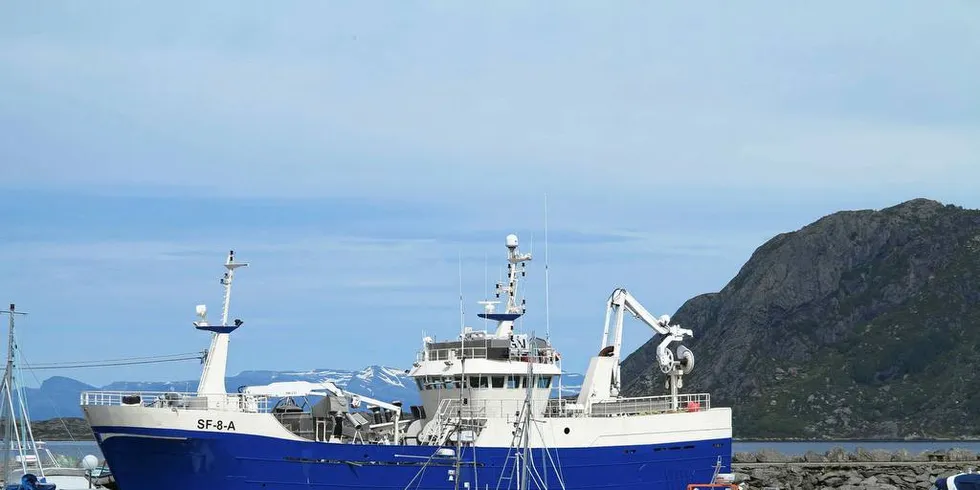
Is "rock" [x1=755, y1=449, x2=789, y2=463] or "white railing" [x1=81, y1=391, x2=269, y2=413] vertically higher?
"white railing" [x1=81, y1=391, x2=269, y2=413]

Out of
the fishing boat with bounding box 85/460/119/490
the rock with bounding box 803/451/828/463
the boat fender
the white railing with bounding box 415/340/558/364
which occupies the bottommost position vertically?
the fishing boat with bounding box 85/460/119/490

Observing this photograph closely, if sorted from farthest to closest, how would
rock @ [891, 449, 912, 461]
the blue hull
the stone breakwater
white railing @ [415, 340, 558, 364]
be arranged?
rock @ [891, 449, 912, 461], the stone breakwater, white railing @ [415, 340, 558, 364], the blue hull

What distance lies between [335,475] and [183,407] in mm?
4679

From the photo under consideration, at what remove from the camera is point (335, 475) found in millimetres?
40375

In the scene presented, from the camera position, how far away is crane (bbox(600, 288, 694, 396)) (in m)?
48.4

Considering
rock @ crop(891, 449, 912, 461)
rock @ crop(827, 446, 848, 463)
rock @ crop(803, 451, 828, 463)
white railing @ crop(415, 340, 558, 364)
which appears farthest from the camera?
rock @ crop(803, 451, 828, 463)

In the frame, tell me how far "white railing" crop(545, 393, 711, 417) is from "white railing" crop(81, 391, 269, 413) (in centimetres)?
964

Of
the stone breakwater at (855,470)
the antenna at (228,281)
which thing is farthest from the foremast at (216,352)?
the stone breakwater at (855,470)

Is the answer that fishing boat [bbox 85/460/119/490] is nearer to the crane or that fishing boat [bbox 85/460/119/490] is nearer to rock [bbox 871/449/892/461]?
the crane

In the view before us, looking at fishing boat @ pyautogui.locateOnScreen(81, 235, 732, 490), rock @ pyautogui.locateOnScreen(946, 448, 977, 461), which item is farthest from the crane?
rock @ pyautogui.locateOnScreen(946, 448, 977, 461)

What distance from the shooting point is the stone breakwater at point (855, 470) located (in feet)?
198

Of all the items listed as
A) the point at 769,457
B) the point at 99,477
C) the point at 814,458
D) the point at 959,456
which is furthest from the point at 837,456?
the point at 99,477

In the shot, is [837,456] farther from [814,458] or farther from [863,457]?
[814,458]

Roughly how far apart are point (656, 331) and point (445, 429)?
34.5ft
